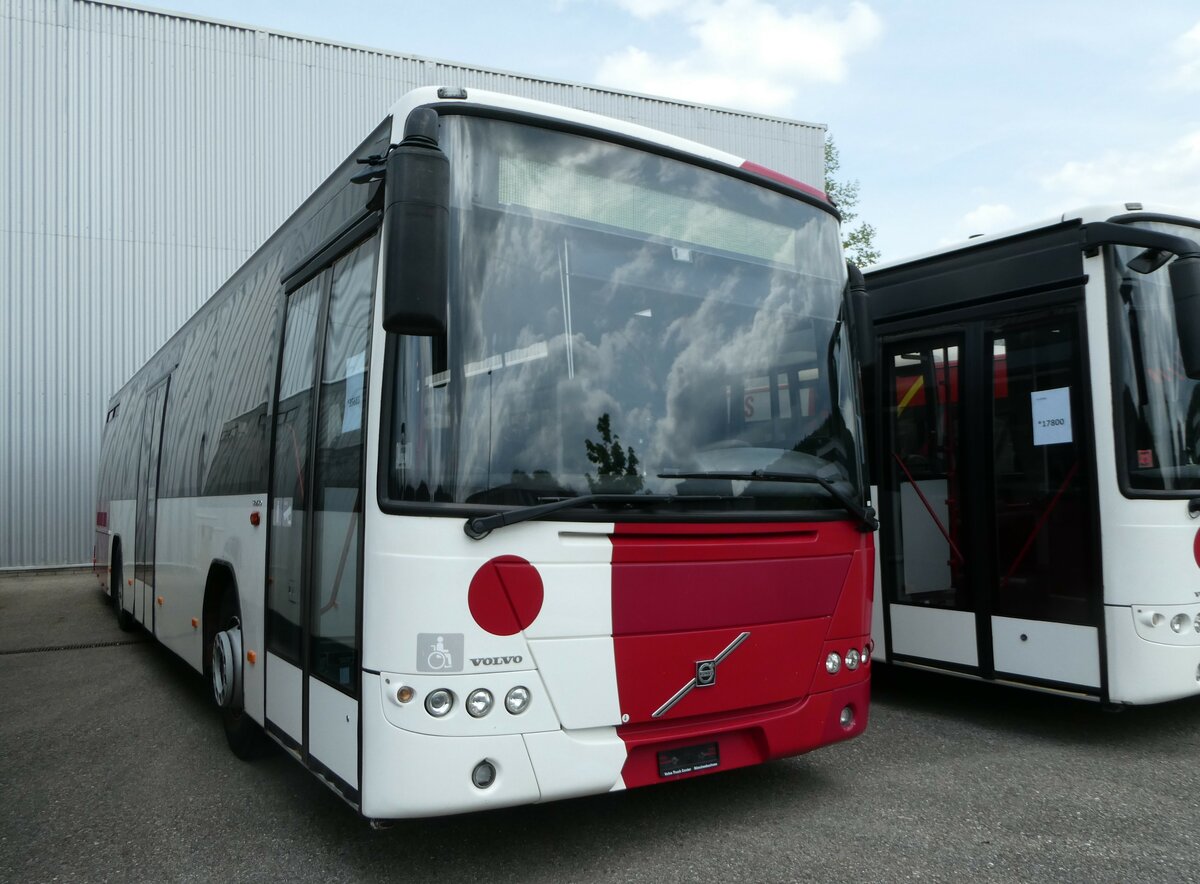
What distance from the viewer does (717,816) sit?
171 inches

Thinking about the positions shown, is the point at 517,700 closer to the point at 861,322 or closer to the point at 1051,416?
the point at 861,322

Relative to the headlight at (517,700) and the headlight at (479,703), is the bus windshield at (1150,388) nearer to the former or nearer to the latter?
the headlight at (517,700)

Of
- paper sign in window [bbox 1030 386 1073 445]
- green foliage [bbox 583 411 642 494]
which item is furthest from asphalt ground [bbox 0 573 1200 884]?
paper sign in window [bbox 1030 386 1073 445]

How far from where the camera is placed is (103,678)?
827 cm

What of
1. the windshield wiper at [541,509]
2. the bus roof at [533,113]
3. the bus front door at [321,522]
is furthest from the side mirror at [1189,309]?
the bus front door at [321,522]

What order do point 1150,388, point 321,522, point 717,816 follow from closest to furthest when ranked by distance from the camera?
point 321,522 < point 717,816 < point 1150,388

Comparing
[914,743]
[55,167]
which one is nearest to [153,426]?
[914,743]

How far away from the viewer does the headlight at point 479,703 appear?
3396mm

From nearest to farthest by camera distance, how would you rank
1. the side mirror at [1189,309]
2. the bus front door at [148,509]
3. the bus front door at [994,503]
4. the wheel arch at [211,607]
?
the side mirror at [1189,309], the bus front door at [994,503], the wheel arch at [211,607], the bus front door at [148,509]

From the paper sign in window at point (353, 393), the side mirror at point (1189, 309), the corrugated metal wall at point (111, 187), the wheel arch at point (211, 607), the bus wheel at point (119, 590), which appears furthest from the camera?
the corrugated metal wall at point (111, 187)

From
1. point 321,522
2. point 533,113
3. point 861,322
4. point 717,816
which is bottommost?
point 717,816

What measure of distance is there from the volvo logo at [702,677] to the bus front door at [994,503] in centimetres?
256

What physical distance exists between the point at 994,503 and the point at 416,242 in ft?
13.7

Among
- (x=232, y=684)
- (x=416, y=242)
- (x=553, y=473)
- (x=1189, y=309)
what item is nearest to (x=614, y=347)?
(x=553, y=473)
